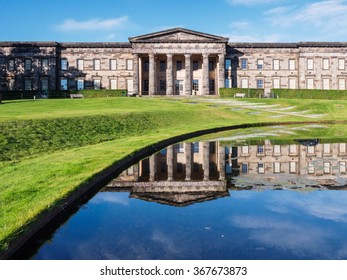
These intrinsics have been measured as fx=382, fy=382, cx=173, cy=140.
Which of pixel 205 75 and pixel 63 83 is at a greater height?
pixel 205 75

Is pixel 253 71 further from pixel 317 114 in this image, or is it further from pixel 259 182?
pixel 259 182

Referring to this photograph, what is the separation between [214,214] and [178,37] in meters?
59.2

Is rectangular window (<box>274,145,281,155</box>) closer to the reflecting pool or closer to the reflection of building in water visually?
the reflection of building in water

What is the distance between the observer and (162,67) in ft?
228

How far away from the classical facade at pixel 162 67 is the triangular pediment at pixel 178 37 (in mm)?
→ 3602

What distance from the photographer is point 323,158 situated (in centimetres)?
1497

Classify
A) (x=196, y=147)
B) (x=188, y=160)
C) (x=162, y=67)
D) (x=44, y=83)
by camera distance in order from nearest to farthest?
(x=188, y=160), (x=196, y=147), (x=44, y=83), (x=162, y=67)

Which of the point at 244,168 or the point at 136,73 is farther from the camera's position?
the point at 136,73

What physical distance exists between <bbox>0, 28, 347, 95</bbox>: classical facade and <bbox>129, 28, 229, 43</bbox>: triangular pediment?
3.60 meters

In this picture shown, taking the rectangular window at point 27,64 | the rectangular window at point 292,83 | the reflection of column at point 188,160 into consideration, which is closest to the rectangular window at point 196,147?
the reflection of column at point 188,160

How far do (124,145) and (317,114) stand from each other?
30.8m

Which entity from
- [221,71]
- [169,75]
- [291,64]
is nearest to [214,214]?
[221,71]

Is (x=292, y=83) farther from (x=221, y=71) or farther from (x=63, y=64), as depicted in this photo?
(x=63, y=64)

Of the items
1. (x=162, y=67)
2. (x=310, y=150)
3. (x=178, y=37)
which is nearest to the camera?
(x=310, y=150)
